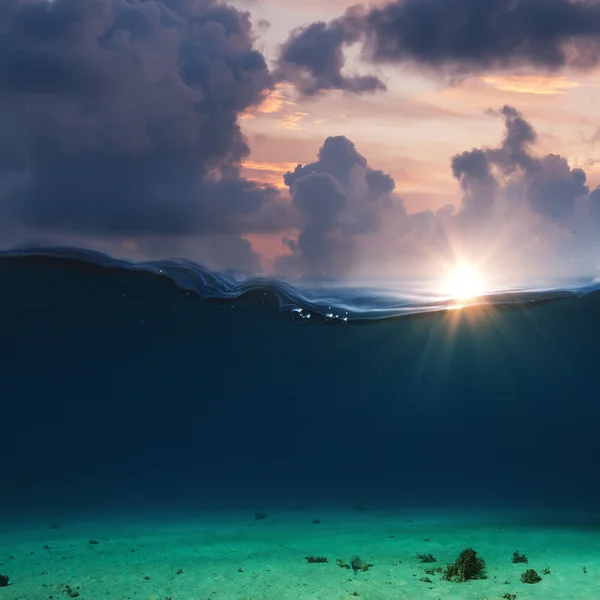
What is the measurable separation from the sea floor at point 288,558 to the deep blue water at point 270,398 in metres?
9.51

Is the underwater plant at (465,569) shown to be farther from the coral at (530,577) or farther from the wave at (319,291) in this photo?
the wave at (319,291)

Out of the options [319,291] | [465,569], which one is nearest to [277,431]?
[319,291]

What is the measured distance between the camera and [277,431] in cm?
5725

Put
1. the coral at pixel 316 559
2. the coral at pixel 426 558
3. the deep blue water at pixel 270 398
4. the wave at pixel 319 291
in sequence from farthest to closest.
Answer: the deep blue water at pixel 270 398 < the wave at pixel 319 291 < the coral at pixel 426 558 < the coral at pixel 316 559

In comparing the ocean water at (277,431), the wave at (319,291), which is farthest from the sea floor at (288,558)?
the wave at (319,291)

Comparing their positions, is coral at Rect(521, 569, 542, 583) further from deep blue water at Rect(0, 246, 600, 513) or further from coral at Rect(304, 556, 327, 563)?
deep blue water at Rect(0, 246, 600, 513)

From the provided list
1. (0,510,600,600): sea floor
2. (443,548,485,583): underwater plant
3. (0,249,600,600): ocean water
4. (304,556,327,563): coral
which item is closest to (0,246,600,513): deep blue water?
(0,249,600,600): ocean water

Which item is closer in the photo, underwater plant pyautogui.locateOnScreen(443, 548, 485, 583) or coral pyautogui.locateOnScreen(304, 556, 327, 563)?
underwater plant pyautogui.locateOnScreen(443, 548, 485, 583)

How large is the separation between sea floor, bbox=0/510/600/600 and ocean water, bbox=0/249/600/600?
10 cm

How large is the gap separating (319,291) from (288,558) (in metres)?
12.0

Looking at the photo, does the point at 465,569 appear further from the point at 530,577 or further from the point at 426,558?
the point at 426,558

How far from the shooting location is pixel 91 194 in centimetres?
2350

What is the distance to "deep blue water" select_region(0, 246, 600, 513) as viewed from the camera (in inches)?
1329

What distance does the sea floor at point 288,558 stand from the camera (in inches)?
489
